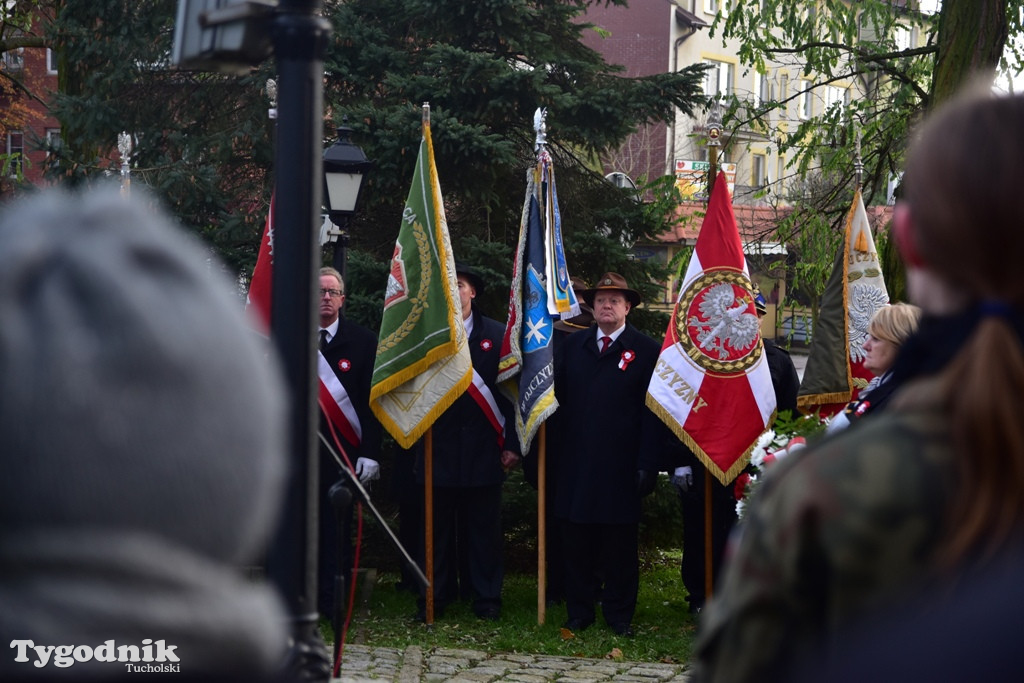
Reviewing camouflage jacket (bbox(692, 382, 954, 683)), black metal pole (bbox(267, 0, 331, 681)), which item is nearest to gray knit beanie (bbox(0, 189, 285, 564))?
camouflage jacket (bbox(692, 382, 954, 683))

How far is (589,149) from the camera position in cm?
1212

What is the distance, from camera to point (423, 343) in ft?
27.8

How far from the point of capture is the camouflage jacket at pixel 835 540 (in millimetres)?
1378

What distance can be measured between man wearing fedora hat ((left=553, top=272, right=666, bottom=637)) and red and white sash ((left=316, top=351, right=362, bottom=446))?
4.78 feet

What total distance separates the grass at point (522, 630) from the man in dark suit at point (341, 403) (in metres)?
0.50

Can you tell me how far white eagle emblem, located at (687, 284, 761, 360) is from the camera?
328 inches

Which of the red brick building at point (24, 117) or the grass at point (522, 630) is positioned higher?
the red brick building at point (24, 117)

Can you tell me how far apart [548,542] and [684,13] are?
33.7m

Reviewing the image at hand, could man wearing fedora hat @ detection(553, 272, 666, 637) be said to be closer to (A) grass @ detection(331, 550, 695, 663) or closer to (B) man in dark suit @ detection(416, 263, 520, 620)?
(A) grass @ detection(331, 550, 695, 663)

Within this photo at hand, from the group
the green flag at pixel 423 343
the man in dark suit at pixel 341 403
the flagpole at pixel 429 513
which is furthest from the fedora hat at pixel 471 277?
the flagpole at pixel 429 513

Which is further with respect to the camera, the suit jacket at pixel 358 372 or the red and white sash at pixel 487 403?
the red and white sash at pixel 487 403

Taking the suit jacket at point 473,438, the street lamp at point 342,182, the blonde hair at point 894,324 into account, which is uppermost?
the street lamp at point 342,182

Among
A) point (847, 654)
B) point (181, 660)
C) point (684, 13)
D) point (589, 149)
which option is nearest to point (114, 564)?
point (181, 660)

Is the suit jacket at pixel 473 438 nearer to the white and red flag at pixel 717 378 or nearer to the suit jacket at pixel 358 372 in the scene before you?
the suit jacket at pixel 358 372
